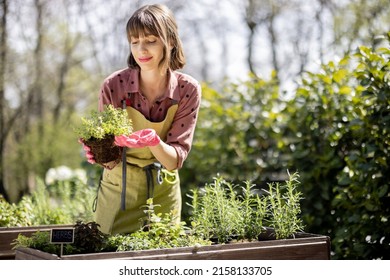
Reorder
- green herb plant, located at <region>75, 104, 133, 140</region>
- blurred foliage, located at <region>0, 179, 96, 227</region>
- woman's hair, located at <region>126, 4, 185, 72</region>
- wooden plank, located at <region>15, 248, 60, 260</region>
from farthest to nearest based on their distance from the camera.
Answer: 1. blurred foliage, located at <region>0, 179, 96, 227</region>
2. woman's hair, located at <region>126, 4, 185, 72</region>
3. green herb plant, located at <region>75, 104, 133, 140</region>
4. wooden plank, located at <region>15, 248, 60, 260</region>

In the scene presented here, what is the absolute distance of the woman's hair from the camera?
8.53ft

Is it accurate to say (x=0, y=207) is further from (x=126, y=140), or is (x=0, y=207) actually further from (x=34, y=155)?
(x=34, y=155)

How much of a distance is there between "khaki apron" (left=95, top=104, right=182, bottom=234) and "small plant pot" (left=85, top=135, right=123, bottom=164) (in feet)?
0.52

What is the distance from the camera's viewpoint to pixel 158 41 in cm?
265

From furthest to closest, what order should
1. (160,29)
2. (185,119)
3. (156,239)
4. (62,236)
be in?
(185,119) → (160,29) → (156,239) → (62,236)

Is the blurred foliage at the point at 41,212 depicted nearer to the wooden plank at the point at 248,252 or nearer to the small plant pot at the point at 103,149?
the small plant pot at the point at 103,149

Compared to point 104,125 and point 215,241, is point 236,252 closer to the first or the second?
point 215,241

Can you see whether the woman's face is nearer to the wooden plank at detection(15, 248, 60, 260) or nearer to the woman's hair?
the woman's hair

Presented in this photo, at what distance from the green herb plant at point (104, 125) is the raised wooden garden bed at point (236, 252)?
506mm

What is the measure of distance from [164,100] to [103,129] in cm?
42

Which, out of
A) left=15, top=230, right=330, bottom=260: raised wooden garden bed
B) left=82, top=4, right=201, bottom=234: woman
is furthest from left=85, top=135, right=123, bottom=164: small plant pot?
left=15, top=230, right=330, bottom=260: raised wooden garden bed

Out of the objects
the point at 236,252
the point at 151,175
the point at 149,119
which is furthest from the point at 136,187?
the point at 236,252

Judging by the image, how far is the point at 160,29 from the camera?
2.63 metres

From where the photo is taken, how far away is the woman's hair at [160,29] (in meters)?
2.60
